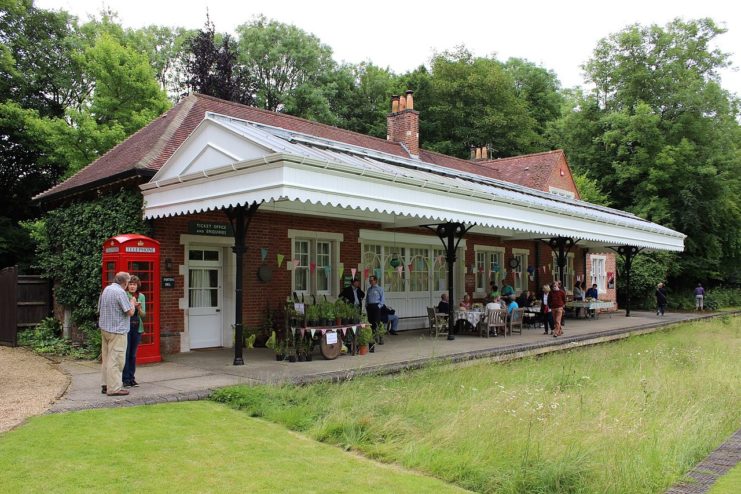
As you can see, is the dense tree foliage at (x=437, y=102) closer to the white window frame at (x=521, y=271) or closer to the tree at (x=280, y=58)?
the tree at (x=280, y=58)

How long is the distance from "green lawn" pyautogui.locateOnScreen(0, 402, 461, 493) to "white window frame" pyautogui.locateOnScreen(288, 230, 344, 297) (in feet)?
23.6

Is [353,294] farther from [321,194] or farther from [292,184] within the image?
[292,184]

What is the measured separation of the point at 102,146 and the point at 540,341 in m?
15.4

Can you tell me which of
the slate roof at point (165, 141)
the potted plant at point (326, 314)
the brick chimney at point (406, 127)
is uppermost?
the brick chimney at point (406, 127)

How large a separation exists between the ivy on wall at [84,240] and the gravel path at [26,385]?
1.30 metres

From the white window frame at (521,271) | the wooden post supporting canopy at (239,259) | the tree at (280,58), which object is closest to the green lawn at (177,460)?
the wooden post supporting canopy at (239,259)

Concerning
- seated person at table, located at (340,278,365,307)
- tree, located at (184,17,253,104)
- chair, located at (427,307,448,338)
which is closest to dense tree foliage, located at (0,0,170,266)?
tree, located at (184,17,253,104)

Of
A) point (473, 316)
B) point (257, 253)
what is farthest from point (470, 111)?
point (257, 253)

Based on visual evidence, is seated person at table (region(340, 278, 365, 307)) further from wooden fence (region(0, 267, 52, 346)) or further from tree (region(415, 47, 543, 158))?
tree (region(415, 47, 543, 158))

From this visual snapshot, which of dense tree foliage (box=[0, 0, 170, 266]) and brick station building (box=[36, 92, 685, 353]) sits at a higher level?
dense tree foliage (box=[0, 0, 170, 266])

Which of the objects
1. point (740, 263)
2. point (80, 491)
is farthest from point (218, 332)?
point (740, 263)

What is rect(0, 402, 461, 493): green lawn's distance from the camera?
4.70 meters

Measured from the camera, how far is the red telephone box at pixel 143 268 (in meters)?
9.92

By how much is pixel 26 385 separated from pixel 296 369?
4.00 meters
